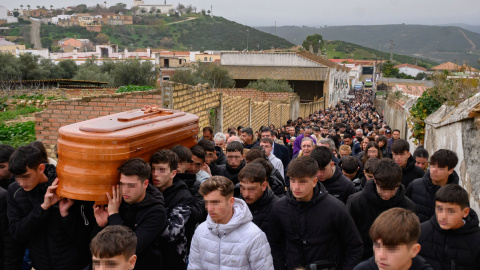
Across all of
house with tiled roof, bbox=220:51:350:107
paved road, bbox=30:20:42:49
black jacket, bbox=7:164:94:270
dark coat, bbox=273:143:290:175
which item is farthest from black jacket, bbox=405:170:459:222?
paved road, bbox=30:20:42:49

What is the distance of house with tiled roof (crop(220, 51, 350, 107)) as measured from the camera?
46.1 m

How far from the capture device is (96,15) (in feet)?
619

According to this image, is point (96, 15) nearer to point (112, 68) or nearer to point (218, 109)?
point (112, 68)

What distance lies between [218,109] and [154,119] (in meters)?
7.82

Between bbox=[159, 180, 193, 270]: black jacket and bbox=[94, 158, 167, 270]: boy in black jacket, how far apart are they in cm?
17

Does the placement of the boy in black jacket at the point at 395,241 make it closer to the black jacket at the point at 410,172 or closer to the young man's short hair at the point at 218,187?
the young man's short hair at the point at 218,187

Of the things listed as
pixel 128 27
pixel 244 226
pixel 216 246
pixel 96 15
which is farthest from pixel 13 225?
pixel 96 15

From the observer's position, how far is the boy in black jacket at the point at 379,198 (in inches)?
144

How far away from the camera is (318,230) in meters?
3.32

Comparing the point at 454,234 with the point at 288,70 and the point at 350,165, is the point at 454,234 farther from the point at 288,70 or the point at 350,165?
the point at 288,70

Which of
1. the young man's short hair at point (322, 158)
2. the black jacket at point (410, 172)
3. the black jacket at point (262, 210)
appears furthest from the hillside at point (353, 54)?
the black jacket at point (262, 210)

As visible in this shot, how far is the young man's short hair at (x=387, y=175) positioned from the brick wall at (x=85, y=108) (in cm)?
552

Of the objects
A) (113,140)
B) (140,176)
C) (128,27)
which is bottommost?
(140,176)

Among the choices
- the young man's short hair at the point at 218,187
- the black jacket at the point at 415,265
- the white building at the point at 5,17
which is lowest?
the black jacket at the point at 415,265
